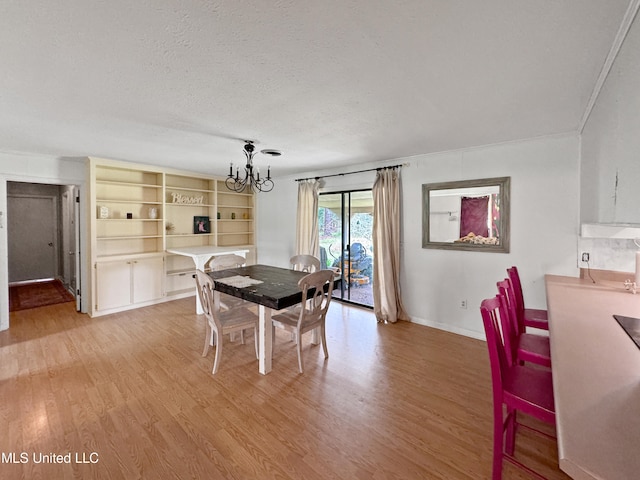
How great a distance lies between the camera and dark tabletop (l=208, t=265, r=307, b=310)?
256 centimetres

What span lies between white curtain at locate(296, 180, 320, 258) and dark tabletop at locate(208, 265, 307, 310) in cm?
142

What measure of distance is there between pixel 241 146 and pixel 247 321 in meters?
2.08

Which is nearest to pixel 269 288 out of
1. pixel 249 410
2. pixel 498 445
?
pixel 249 410

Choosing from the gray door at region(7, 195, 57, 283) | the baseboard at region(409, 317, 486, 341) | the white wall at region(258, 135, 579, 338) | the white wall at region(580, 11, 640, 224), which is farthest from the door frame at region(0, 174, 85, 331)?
the white wall at region(580, 11, 640, 224)

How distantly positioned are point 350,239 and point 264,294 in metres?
2.57

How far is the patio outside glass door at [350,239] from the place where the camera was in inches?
188

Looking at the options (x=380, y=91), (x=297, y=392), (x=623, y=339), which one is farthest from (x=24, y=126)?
(x=623, y=339)

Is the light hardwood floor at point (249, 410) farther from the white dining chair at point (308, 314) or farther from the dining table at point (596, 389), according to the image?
the dining table at point (596, 389)

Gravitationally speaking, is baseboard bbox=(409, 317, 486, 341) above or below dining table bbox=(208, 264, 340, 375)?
below

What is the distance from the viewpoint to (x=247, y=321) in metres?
2.95

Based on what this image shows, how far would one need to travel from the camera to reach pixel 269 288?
2.87 metres

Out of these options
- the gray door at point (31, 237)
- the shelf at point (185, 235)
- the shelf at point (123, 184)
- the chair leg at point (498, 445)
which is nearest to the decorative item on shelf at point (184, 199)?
the shelf at point (123, 184)

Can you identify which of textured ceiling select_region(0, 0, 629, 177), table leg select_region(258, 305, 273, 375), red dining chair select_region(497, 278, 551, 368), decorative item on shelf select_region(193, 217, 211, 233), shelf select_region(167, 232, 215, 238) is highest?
textured ceiling select_region(0, 0, 629, 177)

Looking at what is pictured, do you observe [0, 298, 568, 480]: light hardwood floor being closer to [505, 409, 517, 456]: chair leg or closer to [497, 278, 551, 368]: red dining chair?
[505, 409, 517, 456]: chair leg
